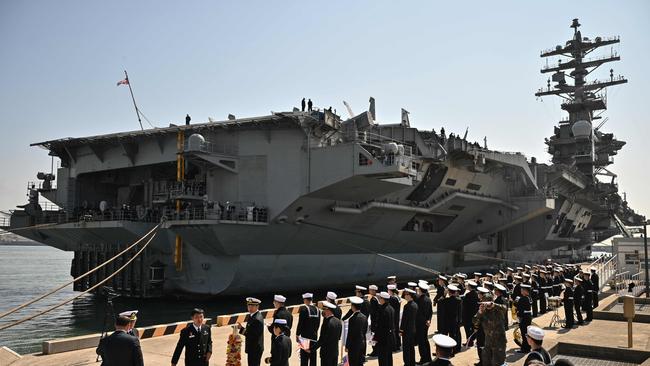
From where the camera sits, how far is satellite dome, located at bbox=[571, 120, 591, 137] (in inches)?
1626

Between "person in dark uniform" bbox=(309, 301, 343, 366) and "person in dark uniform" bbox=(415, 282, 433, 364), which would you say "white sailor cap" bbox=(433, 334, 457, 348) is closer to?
"person in dark uniform" bbox=(309, 301, 343, 366)

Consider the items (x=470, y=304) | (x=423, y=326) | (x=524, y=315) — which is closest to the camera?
(x=423, y=326)

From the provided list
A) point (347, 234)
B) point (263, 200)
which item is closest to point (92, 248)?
point (263, 200)

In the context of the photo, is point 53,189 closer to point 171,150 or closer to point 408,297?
point 171,150

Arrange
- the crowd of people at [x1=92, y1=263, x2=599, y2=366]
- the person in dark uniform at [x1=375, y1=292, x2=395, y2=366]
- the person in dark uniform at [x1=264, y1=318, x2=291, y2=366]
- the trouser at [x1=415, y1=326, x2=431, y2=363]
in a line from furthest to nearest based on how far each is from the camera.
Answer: the trouser at [x1=415, y1=326, x2=431, y2=363]
the person in dark uniform at [x1=375, y1=292, x2=395, y2=366]
the crowd of people at [x1=92, y1=263, x2=599, y2=366]
the person in dark uniform at [x1=264, y1=318, x2=291, y2=366]

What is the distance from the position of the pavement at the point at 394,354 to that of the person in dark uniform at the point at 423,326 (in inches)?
20.3

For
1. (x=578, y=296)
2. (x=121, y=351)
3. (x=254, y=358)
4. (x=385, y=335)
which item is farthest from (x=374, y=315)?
(x=578, y=296)

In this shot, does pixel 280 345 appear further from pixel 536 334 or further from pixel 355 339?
pixel 536 334

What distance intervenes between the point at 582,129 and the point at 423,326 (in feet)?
124

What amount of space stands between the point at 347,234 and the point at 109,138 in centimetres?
1084

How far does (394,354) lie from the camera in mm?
9688

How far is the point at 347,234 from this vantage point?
76.4 ft

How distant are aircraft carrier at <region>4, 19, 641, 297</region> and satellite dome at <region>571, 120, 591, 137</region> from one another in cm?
1368

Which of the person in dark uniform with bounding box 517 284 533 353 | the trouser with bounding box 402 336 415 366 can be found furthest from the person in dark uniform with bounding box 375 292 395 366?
the person in dark uniform with bounding box 517 284 533 353
